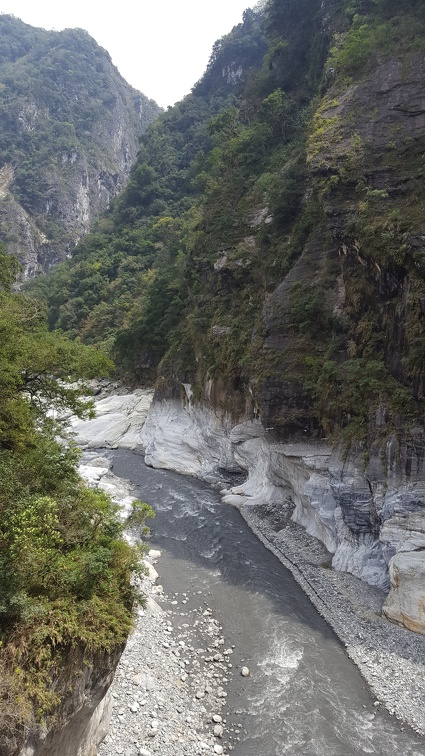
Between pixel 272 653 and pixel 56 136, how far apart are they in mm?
100909

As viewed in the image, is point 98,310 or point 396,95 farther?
point 98,310

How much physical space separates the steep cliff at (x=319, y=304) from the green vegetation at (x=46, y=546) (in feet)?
27.2

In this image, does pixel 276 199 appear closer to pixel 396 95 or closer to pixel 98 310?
pixel 396 95

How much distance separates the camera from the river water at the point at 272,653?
29.3 ft

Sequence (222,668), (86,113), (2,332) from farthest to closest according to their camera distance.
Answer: (86,113), (222,668), (2,332)

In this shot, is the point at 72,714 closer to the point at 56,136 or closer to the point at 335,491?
the point at 335,491

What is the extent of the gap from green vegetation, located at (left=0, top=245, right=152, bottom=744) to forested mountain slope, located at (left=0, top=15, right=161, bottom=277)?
72.2 m

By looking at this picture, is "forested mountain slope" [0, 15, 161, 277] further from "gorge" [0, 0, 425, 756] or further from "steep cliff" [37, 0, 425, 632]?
"steep cliff" [37, 0, 425, 632]

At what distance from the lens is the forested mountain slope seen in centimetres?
7938

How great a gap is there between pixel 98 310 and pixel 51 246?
3785cm

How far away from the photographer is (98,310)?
48.5m

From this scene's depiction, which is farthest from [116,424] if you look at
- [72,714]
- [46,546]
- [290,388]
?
[72,714]

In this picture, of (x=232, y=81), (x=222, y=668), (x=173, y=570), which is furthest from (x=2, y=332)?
(x=232, y=81)

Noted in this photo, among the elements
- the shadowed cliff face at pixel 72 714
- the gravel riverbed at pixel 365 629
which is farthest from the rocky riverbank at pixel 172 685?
the gravel riverbed at pixel 365 629
